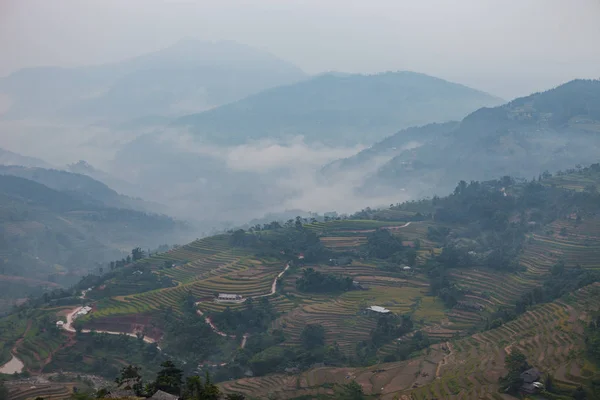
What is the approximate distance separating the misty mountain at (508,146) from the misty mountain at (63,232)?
33737mm

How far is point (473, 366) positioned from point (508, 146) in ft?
210

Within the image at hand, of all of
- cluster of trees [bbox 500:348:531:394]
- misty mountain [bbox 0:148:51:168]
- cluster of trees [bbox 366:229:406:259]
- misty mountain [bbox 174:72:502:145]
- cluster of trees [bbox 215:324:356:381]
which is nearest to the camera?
cluster of trees [bbox 500:348:531:394]

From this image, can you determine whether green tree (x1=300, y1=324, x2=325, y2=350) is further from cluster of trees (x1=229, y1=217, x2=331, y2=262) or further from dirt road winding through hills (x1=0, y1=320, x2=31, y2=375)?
dirt road winding through hills (x1=0, y1=320, x2=31, y2=375)

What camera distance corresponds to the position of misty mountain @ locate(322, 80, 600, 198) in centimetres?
8100

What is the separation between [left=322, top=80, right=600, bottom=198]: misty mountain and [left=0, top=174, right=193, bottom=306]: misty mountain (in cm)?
3374

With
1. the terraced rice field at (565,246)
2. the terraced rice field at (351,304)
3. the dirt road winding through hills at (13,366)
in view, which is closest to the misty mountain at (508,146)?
the terraced rice field at (565,246)

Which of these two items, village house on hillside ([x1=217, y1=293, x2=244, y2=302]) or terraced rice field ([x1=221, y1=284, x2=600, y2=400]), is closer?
terraced rice field ([x1=221, y1=284, x2=600, y2=400])

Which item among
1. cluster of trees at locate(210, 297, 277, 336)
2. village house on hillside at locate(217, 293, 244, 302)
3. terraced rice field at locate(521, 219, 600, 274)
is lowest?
cluster of trees at locate(210, 297, 277, 336)

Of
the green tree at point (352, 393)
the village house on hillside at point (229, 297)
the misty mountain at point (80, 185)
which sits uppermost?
the misty mountain at point (80, 185)

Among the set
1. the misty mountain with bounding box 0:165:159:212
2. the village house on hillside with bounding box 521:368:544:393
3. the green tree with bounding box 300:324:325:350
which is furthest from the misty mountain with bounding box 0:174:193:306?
the village house on hillside with bounding box 521:368:544:393

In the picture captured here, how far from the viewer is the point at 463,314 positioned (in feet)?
116

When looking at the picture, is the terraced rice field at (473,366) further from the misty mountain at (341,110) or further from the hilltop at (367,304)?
the misty mountain at (341,110)


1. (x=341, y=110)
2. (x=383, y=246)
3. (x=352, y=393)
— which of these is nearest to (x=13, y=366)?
(x=352, y=393)

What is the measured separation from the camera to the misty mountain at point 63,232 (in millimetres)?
68031
